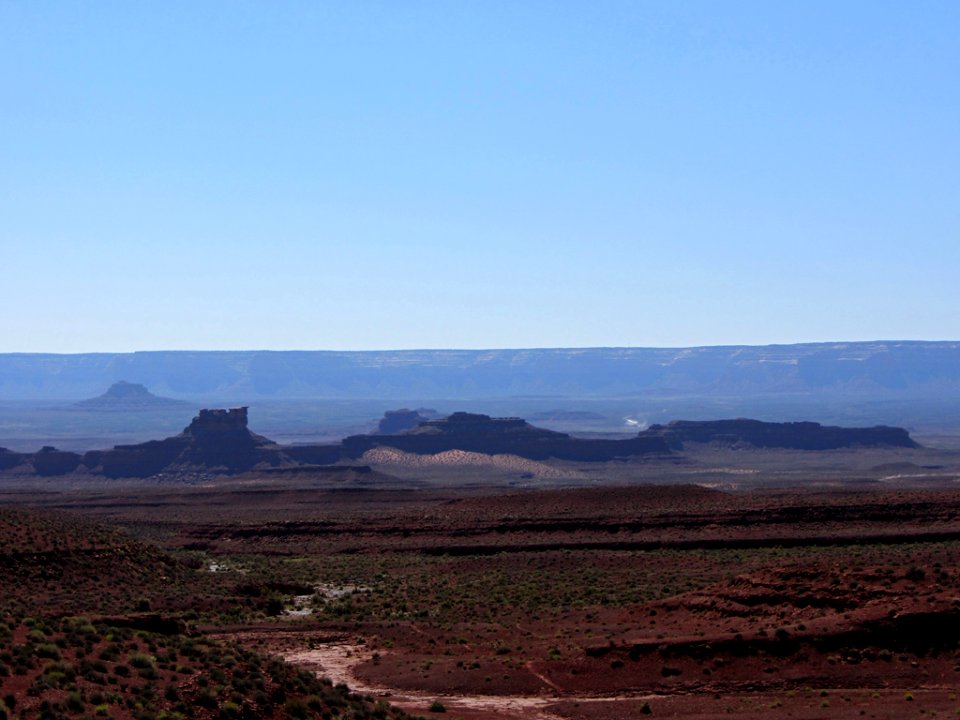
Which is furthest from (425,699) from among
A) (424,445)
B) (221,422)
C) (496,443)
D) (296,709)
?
(424,445)

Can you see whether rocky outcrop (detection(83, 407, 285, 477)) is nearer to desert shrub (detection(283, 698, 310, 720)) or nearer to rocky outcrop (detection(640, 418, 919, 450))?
rocky outcrop (detection(640, 418, 919, 450))

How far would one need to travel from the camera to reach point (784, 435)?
172 metres

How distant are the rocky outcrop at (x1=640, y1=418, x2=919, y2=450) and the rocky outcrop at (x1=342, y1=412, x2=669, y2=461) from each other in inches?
410

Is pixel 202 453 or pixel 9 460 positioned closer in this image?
pixel 202 453

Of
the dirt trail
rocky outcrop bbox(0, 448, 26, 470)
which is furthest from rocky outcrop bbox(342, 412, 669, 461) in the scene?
the dirt trail

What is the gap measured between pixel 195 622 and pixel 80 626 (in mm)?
13807

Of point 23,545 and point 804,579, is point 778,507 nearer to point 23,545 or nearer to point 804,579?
point 804,579

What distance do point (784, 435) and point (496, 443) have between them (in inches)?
1544

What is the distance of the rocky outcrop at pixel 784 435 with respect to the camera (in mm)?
169500

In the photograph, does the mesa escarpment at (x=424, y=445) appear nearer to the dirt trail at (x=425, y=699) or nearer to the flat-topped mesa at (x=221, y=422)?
the flat-topped mesa at (x=221, y=422)

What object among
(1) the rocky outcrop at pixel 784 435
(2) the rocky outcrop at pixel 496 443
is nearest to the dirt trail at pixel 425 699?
(2) the rocky outcrop at pixel 496 443

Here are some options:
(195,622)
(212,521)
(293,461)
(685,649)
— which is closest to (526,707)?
(685,649)

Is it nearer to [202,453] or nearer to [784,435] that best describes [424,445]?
[202,453]

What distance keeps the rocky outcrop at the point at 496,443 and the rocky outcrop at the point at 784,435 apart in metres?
10.4
